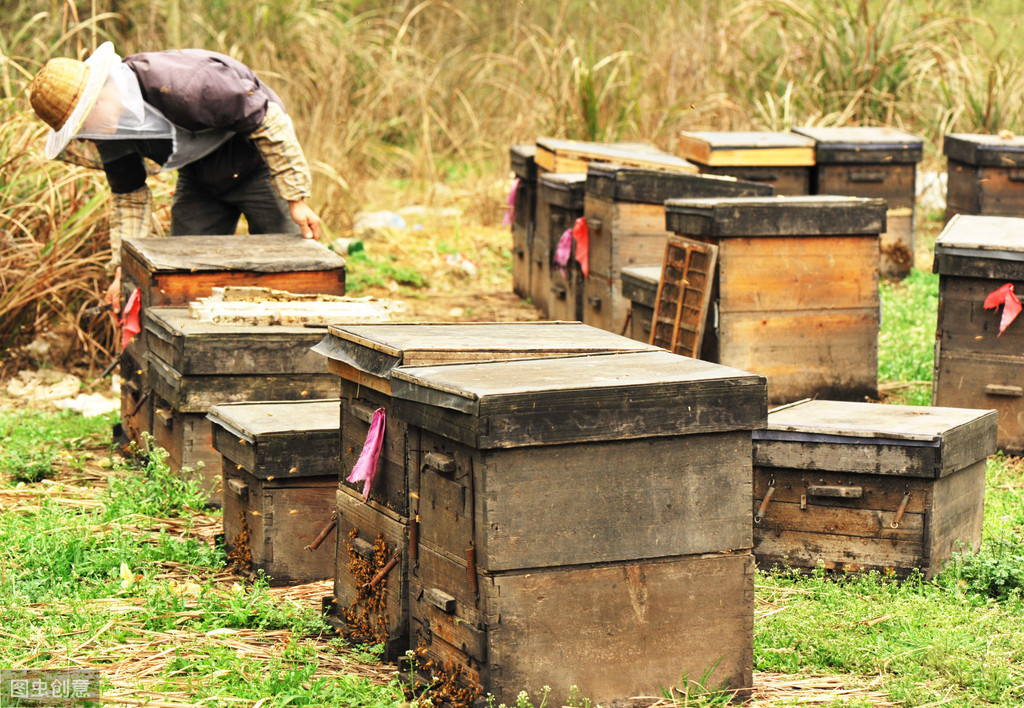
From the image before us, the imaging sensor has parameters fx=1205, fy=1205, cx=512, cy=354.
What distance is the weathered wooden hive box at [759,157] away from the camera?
7.98 meters

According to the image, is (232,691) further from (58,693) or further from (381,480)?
(381,480)

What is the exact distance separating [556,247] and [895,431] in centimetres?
429

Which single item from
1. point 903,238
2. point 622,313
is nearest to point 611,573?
point 622,313

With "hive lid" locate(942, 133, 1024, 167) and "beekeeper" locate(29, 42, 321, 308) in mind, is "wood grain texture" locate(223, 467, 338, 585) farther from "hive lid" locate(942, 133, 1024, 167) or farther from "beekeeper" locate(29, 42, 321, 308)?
"hive lid" locate(942, 133, 1024, 167)

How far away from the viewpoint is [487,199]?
11242 millimetres

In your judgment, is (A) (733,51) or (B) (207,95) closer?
(B) (207,95)

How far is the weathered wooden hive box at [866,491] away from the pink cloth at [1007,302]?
1153 millimetres

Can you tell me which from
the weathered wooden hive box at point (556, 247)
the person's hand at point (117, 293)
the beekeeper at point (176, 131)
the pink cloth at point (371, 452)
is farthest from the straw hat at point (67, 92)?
the weathered wooden hive box at point (556, 247)

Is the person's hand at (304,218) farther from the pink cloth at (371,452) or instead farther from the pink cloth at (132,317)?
the pink cloth at (371,452)

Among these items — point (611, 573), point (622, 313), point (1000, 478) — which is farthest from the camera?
point (622, 313)

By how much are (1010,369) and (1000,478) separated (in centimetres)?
51

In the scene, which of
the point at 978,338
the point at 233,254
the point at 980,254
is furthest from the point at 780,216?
the point at 233,254

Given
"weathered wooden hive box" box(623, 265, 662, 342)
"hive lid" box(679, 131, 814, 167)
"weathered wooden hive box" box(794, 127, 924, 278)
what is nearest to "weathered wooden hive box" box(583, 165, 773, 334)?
"weathered wooden hive box" box(623, 265, 662, 342)

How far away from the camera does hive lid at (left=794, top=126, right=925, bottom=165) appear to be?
816 centimetres
